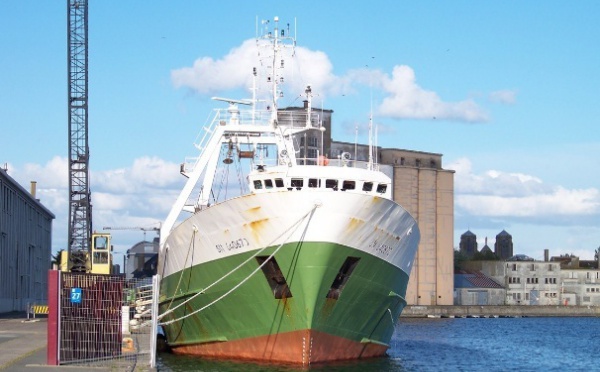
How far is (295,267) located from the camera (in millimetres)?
30922

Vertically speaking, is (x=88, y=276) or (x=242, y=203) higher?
(x=242, y=203)

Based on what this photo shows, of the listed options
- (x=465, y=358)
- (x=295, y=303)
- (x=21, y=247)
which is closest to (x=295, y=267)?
(x=295, y=303)

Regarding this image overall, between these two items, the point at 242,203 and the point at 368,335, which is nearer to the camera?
the point at 242,203

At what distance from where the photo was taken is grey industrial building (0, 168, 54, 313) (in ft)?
230

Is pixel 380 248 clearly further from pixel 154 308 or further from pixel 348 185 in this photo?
pixel 154 308

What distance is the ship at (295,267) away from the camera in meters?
31.0

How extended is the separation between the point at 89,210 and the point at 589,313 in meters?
83.0

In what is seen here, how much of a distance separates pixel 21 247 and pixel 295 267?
5441 cm

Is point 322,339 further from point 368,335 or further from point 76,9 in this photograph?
point 76,9

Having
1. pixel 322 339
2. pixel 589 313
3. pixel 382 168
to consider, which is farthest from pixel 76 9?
pixel 589 313

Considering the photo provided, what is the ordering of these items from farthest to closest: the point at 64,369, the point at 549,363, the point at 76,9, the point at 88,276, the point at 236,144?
the point at 76,9 → the point at 549,363 → the point at 236,144 → the point at 88,276 → the point at 64,369

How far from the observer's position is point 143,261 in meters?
138

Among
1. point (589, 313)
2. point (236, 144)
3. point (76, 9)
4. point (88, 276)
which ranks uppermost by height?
point (76, 9)

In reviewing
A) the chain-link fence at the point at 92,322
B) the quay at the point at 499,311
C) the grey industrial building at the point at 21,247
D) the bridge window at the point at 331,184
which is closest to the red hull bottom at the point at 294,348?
the chain-link fence at the point at 92,322
